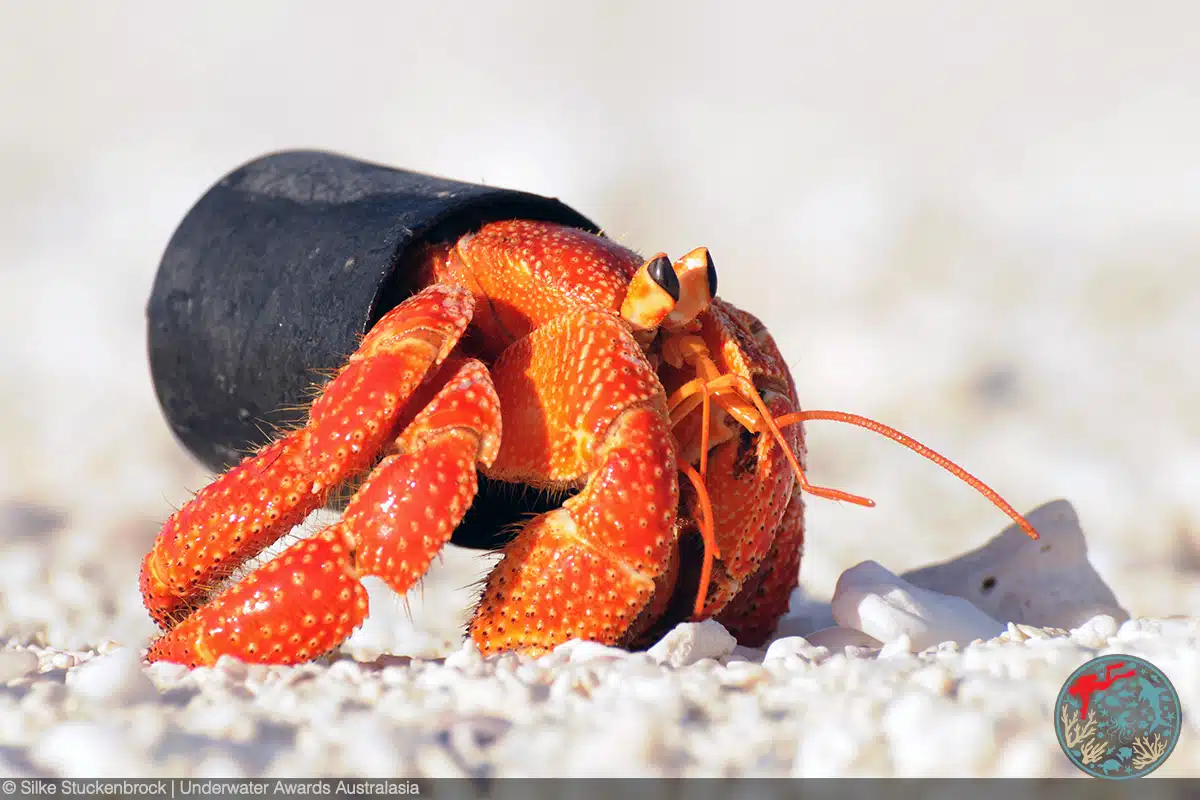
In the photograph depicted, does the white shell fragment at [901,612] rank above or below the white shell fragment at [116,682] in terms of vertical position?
above

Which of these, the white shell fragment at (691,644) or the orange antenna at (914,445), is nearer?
the white shell fragment at (691,644)

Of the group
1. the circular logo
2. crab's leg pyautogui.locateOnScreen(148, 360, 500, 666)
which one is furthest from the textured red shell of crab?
the circular logo

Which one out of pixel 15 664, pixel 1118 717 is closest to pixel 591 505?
pixel 1118 717

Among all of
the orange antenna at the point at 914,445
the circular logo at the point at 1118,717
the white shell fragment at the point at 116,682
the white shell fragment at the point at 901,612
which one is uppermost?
the orange antenna at the point at 914,445

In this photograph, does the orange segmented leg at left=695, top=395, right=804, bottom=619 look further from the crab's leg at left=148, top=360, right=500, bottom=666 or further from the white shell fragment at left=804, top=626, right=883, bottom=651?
the crab's leg at left=148, top=360, right=500, bottom=666

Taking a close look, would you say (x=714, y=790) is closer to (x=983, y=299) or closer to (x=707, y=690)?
(x=707, y=690)

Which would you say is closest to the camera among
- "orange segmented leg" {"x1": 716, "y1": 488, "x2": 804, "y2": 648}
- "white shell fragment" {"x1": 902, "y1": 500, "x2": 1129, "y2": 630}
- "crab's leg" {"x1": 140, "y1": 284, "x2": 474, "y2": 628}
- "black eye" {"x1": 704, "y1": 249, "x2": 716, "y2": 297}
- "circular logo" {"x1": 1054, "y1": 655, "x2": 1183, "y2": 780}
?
"circular logo" {"x1": 1054, "y1": 655, "x2": 1183, "y2": 780}

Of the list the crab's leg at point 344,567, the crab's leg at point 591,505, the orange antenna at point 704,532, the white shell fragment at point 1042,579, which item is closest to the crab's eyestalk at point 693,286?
the crab's leg at point 591,505

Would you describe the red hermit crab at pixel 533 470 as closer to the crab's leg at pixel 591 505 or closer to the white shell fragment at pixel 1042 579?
the crab's leg at pixel 591 505

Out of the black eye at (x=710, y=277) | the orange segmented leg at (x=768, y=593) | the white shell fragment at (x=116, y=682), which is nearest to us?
the white shell fragment at (x=116, y=682)

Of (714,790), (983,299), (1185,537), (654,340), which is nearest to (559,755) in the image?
(714,790)
